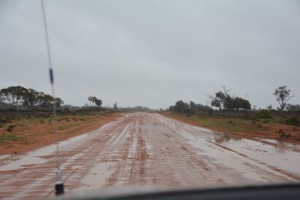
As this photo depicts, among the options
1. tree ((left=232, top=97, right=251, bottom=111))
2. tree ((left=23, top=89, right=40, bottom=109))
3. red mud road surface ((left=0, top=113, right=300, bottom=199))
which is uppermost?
tree ((left=23, top=89, right=40, bottom=109))

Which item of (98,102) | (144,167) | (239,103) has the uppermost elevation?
(98,102)

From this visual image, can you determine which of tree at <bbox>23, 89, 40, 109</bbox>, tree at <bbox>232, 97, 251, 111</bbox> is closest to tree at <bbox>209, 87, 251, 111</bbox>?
tree at <bbox>232, 97, 251, 111</bbox>

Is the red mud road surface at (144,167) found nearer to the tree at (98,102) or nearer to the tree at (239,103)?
the tree at (239,103)

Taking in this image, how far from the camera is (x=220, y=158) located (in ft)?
53.7

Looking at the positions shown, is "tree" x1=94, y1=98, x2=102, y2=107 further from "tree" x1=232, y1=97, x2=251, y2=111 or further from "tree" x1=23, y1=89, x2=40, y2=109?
"tree" x1=232, y1=97, x2=251, y2=111

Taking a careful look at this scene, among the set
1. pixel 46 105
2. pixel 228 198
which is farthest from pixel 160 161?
pixel 46 105

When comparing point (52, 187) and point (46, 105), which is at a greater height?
point (46, 105)

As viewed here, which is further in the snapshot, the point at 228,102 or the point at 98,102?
the point at 98,102

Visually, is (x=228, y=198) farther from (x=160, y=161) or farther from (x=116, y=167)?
(x=160, y=161)

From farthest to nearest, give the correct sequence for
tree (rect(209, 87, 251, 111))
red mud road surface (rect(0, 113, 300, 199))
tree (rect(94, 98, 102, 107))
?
tree (rect(94, 98, 102, 107)), tree (rect(209, 87, 251, 111)), red mud road surface (rect(0, 113, 300, 199))

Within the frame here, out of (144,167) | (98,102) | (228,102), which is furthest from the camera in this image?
(98,102)

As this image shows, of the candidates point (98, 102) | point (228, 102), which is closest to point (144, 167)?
point (228, 102)

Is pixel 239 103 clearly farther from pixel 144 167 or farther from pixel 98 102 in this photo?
pixel 144 167

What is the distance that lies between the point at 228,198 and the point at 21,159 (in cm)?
1528
